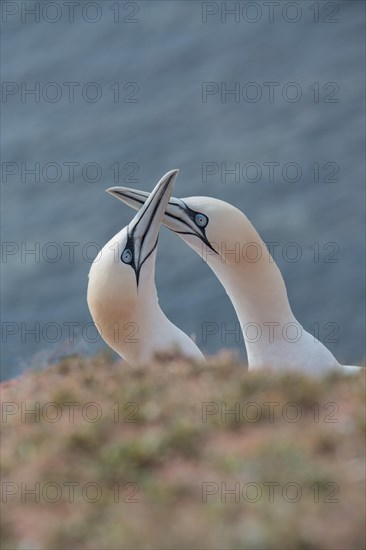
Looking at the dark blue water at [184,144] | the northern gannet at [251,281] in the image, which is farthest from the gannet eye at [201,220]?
the dark blue water at [184,144]

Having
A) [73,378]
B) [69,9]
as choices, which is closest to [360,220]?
[69,9]

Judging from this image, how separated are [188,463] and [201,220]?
15.6 ft

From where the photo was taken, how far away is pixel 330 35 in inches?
973

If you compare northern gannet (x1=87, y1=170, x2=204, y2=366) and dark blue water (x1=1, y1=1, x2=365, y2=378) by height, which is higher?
dark blue water (x1=1, y1=1, x2=365, y2=378)

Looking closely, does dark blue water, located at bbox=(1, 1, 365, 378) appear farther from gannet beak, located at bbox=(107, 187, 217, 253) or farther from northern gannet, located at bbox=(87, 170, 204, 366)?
northern gannet, located at bbox=(87, 170, 204, 366)

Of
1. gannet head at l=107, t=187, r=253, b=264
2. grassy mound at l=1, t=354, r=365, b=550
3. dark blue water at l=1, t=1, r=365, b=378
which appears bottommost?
grassy mound at l=1, t=354, r=365, b=550

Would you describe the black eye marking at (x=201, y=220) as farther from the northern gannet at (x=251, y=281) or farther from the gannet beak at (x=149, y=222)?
the gannet beak at (x=149, y=222)

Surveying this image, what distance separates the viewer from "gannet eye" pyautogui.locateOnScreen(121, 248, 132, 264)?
10.6 meters

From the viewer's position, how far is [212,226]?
11016 mm

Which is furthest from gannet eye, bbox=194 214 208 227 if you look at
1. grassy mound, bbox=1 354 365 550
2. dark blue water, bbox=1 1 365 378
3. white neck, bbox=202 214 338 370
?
dark blue water, bbox=1 1 365 378

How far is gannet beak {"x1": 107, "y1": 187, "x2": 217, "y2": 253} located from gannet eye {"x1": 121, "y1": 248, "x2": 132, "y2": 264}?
0.66 metres

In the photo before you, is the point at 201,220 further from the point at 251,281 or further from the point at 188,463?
the point at 188,463

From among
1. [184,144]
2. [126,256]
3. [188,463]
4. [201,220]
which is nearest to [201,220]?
[201,220]

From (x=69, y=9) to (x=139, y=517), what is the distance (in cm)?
2077
